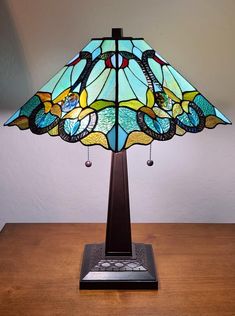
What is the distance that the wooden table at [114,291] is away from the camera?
29.2 inches

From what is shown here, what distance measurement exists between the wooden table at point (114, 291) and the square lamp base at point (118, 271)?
2cm

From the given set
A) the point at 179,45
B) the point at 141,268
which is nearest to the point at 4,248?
the point at 141,268

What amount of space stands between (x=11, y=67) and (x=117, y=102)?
0.48 m

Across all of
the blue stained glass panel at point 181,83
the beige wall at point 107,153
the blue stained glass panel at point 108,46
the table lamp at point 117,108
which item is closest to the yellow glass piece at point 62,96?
the table lamp at point 117,108

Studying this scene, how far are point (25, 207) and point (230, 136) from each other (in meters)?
0.61

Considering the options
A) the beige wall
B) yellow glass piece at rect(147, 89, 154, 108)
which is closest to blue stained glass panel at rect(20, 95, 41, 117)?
yellow glass piece at rect(147, 89, 154, 108)

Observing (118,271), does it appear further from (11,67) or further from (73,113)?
(11,67)

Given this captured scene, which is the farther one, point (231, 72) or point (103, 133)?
point (231, 72)

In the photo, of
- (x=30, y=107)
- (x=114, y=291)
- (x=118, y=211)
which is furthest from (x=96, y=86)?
(x=114, y=291)

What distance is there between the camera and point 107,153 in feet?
3.72

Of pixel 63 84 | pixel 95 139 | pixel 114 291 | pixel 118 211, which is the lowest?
pixel 114 291

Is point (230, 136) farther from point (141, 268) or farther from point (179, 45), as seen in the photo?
point (141, 268)

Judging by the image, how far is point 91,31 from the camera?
3.42ft

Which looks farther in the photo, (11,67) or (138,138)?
(11,67)
